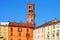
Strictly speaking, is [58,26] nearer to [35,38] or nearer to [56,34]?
[56,34]

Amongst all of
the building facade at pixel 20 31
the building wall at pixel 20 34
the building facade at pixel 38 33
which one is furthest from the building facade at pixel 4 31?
the building facade at pixel 38 33

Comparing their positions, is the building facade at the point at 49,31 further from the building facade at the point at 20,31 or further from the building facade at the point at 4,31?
the building facade at the point at 4,31

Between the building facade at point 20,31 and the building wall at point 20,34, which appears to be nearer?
the building facade at point 20,31

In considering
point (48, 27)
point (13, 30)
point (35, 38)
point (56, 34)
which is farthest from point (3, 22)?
point (56, 34)

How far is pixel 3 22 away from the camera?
116 meters

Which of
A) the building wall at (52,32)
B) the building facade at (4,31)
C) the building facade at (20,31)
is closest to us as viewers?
the building wall at (52,32)

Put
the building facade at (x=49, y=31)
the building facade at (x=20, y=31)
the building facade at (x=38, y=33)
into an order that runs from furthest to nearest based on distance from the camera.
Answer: the building facade at (x=20, y=31), the building facade at (x=38, y=33), the building facade at (x=49, y=31)

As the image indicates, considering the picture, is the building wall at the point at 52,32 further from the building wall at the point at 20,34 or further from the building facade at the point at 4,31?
the building facade at the point at 4,31

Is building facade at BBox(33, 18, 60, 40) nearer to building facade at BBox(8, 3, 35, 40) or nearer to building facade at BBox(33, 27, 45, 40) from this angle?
building facade at BBox(33, 27, 45, 40)

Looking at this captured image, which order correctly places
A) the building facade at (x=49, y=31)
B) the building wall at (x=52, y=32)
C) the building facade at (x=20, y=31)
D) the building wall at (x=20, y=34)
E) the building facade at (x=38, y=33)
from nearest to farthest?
1. the building wall at (x=52, y=32)
2. the building facade at (x=49, y=31)
3. the building facade at (x=38, y=33)
4. the building facade at (x=20, y=31)
5. the building wall at (x=20, y=34)

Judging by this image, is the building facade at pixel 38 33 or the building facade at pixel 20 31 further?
the building facade at pixel 20 31

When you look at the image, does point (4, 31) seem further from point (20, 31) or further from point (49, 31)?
point (49, 31)

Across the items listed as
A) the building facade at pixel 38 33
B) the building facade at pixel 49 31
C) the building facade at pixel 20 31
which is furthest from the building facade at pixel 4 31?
the building facade at pixel 49 31

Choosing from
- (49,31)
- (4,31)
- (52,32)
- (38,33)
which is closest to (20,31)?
(4,31)
